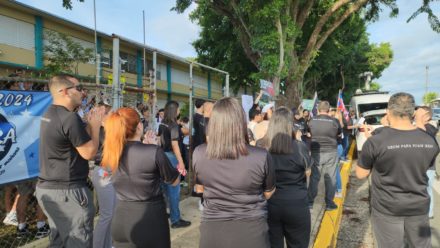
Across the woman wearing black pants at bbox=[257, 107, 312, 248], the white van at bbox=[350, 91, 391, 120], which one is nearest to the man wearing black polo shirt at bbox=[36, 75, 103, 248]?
the woman wearing black pants at bbox=[257, 107, 312, 248]

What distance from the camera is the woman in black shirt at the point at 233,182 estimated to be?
2346 mm

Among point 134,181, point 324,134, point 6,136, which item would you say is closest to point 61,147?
point 134,181

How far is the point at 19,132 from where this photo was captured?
4.00 m

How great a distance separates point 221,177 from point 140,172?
0.74 metres

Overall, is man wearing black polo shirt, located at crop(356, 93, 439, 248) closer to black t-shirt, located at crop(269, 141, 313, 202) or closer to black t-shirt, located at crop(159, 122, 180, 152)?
black t-shirt, located at crop(269, 141, 313, 202)

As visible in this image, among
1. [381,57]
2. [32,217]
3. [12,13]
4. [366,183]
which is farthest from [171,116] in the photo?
[381,57]

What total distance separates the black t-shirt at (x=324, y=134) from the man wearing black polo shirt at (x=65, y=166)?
4.05 metres

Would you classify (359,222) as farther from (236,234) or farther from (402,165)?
(236,234)

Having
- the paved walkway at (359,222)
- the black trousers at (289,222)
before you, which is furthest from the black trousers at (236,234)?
the paved walkway at (359,222)

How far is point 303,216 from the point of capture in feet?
10.5

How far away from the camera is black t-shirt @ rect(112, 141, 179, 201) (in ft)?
9.05

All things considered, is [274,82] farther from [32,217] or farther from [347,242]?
[32,217]

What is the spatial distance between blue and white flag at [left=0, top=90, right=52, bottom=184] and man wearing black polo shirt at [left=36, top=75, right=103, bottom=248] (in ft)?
4.18

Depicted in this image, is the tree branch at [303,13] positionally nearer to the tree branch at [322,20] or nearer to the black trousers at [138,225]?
the tree branch at [322,20]
